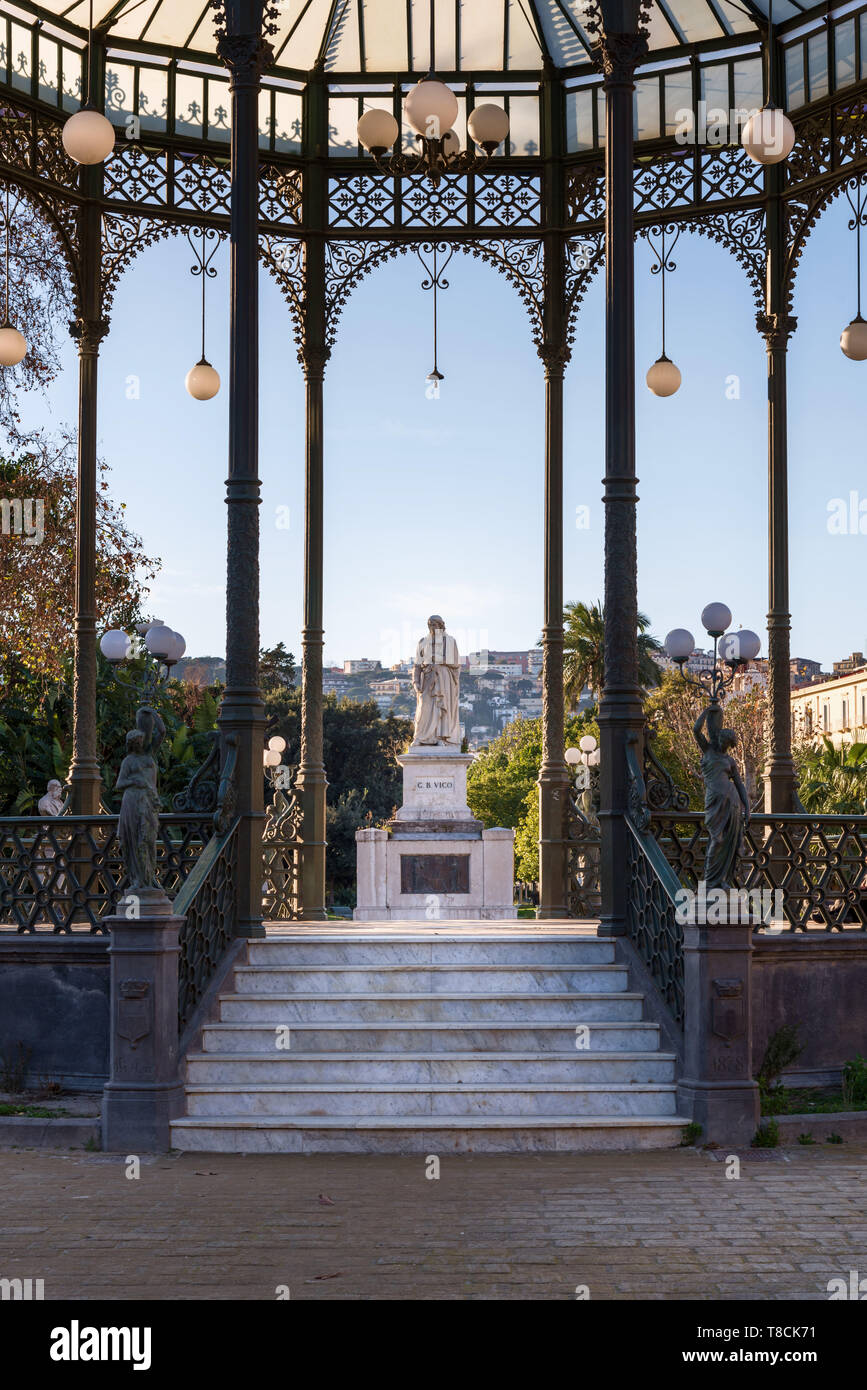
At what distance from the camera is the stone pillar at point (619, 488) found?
11219mm

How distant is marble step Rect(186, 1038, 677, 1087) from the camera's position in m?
9.70

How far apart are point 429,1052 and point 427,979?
811mm

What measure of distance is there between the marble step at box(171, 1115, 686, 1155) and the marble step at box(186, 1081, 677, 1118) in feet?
0.44

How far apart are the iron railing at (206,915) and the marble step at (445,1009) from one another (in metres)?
0.33

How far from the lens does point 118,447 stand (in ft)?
131

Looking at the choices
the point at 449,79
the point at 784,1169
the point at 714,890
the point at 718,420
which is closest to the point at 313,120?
the point at 449,79

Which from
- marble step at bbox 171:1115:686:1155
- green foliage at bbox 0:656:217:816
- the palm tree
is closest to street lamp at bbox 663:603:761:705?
marble step at bbox 171:1115:686:1155

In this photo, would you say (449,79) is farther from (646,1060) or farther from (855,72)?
(646,1060)

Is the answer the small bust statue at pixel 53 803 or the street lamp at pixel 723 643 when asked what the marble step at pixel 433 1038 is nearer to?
the street lamp at pixel 723 643

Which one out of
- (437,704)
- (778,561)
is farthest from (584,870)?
(778,561)

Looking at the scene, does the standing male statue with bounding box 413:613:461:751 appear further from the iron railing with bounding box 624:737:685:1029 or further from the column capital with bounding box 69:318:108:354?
the iron railing with bounding box 624:737:685:1029

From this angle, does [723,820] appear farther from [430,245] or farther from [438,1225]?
[430,245]

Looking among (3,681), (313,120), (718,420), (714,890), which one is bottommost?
(714,890)
